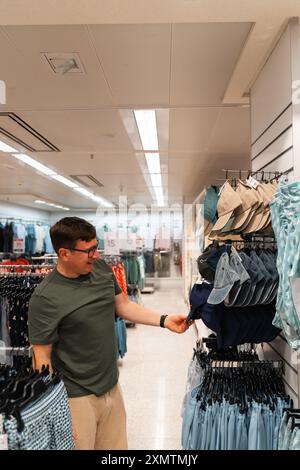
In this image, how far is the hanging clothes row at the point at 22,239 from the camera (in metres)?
8.98

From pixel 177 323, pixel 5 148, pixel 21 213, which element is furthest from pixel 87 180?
pixel 21 213

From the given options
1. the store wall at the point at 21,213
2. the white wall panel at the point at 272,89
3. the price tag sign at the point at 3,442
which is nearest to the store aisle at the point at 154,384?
the price tag sign at the point at 3,442

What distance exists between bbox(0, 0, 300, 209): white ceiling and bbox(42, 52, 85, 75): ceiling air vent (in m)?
0.05

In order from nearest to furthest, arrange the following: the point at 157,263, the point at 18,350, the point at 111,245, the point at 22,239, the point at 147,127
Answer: the point at 18,350, the point at 147,127, the point at 111,245, the point at 22,239, the point at 157,263

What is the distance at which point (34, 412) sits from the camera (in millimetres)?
1095

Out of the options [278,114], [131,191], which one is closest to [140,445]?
[278,114]

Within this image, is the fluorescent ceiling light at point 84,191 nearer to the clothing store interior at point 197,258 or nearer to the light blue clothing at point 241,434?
the clothing store interior at point 197,258

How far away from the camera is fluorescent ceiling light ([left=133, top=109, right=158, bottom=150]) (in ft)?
11.4

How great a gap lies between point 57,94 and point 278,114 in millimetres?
1908

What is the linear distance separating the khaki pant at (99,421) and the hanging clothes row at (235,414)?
1.35ft

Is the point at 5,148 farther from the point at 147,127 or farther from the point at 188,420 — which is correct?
the point at 188,420

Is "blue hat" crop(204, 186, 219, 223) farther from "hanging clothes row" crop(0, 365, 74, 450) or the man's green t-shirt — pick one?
"hanging clothes row" crop(0, 365, 74, 450)

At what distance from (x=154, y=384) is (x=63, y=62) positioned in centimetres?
357

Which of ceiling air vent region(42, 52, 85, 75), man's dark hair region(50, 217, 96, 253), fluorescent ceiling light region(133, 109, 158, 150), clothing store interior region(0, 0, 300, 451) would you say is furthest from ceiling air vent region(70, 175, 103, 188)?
man's dark hair region(50, 217, 96, 253)
